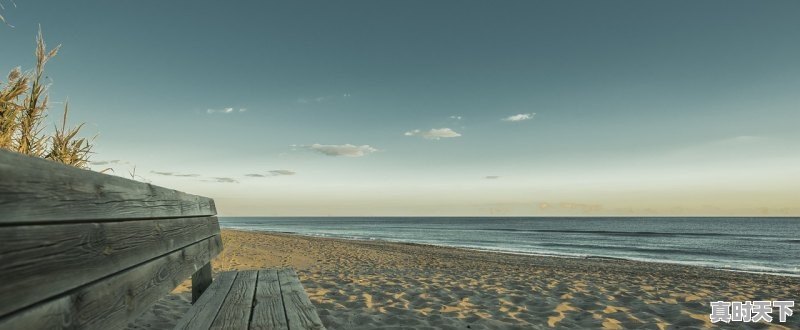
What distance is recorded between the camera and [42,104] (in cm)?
467

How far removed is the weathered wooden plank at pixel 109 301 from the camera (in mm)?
1178

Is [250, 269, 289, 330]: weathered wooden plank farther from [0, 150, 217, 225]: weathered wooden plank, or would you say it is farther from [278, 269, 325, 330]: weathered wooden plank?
[0, 150, 217, 225]: weathered wooden plank

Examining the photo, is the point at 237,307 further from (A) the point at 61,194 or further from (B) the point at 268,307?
(A) the point at 61,194

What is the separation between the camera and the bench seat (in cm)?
237

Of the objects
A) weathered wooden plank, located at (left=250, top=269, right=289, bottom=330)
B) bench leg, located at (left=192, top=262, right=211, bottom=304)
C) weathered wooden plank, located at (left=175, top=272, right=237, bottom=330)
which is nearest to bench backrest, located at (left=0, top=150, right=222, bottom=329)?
weathered wooden plank, located at (left=175, top=272, right=237, bottom=330)

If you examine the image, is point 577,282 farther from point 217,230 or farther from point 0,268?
point 0,268

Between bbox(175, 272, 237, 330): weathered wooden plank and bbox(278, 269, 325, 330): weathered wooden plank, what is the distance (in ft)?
1.38

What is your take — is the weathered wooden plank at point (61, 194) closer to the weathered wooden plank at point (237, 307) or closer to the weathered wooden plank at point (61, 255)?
the weathered wooden plank at point (61, 255)

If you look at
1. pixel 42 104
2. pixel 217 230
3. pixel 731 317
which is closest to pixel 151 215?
pixel 217 230

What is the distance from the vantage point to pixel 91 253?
1.43m

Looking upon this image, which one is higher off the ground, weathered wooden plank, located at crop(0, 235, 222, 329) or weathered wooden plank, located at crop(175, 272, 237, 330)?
weathered wooden plank, located at crop(0, 235, 222, 329)

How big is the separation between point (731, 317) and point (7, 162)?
8.32 meters

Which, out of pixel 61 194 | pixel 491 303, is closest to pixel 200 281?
pixel 61 194

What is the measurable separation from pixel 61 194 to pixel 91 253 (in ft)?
0.86
